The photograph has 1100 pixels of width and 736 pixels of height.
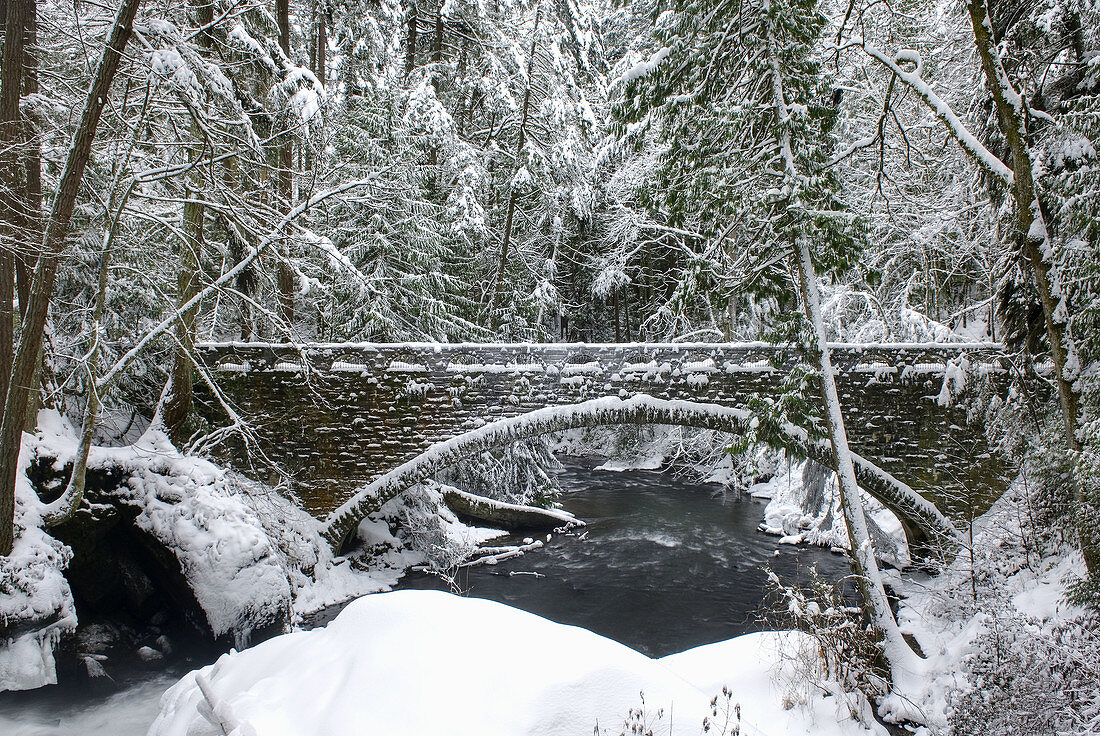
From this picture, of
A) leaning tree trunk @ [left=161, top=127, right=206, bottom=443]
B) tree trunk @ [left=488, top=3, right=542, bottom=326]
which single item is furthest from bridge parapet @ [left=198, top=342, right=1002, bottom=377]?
tree trunk @ [left=488, top=3, right=542, bottom=326]

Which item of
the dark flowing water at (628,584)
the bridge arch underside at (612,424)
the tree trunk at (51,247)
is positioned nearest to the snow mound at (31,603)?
the dark flowing water at (628,584)

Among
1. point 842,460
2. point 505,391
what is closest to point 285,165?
point 505,391

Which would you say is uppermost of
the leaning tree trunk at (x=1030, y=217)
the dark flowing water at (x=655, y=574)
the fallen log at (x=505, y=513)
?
the leaning tree trunk at (x=1030, y=217)

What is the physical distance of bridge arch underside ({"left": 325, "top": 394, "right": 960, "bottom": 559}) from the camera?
340 inches

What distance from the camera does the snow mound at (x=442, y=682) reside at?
2.35m

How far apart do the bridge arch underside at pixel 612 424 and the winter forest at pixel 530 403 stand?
2.2 inches

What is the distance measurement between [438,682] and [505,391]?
21.8 ft

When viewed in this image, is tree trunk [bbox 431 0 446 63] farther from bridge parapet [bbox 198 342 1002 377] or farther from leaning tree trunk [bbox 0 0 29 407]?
leaning tree trunk [bbox 0 0 29 407]

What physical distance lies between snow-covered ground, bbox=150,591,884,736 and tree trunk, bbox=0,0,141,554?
13.7 feet

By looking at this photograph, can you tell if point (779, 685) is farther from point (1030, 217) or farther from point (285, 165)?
point (285, 165)

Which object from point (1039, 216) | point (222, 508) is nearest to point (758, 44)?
point (1039, 216)

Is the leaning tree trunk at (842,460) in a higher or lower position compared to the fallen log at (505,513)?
higher

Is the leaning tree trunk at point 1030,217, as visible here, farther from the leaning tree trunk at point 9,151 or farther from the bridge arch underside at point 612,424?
the leaning tree trunk at point 9,151

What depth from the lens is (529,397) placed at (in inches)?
356
